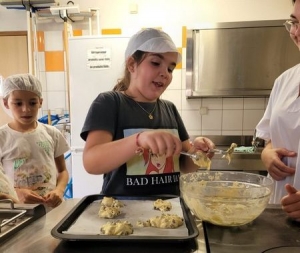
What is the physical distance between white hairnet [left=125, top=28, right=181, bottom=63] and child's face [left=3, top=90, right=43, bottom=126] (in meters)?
A: 0.68

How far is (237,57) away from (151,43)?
5.17 feet

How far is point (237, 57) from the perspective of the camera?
2193mm

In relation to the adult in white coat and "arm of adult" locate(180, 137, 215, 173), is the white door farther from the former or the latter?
the adult in white coat

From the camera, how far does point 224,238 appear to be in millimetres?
503

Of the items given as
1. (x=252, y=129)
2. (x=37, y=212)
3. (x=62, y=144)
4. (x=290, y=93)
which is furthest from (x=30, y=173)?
(x=252, y=129)

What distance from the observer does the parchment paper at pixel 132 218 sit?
507 millimetres

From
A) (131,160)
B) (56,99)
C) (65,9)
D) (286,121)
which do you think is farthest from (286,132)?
(56,99)

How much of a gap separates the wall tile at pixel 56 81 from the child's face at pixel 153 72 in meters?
1.73

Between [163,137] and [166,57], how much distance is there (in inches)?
13.6

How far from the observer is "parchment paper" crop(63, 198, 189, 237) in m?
0.51

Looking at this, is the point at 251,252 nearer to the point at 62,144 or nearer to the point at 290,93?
the point at 290,93

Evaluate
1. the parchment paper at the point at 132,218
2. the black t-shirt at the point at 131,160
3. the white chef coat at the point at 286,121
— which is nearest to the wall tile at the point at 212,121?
the white chef coat at the point at 286,121

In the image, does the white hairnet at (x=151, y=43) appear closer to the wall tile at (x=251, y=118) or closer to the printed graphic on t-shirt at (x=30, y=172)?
the printed graphic on t-shirt at (x=30, y=172)

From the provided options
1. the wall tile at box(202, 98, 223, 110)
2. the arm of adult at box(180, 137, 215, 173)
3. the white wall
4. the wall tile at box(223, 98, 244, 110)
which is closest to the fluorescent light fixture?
the white wall
